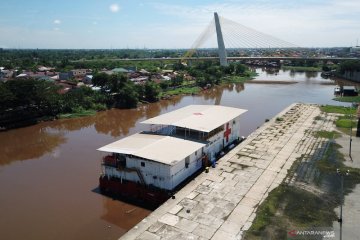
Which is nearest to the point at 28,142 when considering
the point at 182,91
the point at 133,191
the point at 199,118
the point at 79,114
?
the point at 79,114


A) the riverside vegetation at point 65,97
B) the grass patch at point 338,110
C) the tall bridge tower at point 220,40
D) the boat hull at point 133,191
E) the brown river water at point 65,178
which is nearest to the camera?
the brown river water at point 65,178

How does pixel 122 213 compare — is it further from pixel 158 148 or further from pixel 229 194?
pixel 229 194

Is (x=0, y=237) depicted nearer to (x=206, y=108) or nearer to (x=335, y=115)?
(x=206, y=108)

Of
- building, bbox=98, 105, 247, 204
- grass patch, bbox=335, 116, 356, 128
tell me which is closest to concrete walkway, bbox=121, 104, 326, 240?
building, bbox=98, 105, 247, 204

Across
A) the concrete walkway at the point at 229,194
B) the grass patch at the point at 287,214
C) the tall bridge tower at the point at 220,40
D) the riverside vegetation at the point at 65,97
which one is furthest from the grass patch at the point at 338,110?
the tall bridge tower at the point at 220,40

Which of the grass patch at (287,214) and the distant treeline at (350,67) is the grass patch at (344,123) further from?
the distant treeline at (350,67)

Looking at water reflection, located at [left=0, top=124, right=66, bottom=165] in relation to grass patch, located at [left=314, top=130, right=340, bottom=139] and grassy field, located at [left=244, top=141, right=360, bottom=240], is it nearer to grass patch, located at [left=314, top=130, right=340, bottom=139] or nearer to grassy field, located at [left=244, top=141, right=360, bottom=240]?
grassy field, located at [left=244, top=141, right=360, bottom=240]
